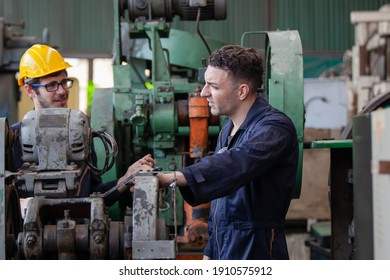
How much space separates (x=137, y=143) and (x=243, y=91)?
1158mm

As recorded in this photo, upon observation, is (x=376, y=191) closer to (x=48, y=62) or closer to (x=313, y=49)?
(x=48, y=62)

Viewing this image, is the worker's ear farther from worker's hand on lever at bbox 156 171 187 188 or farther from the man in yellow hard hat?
the man in yellow hard hat

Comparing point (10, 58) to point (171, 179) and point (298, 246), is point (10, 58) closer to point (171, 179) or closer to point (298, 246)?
point (298, 246)

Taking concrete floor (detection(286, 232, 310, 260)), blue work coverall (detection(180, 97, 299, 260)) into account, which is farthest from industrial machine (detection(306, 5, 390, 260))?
blue work coverall (detection(180, 97, 299, 260))

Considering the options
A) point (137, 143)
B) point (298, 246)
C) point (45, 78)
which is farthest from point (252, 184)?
point (298, 246)

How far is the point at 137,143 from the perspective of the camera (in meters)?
3.15

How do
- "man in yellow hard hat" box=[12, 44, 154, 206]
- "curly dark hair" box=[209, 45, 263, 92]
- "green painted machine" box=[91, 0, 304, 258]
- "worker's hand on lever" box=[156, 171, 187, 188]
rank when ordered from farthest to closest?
"green painted machine" box=[91, 0, 304, 258] < "man in yellow hard hat" box=[12, 44, 154, 206] < "curly dark hair" box=[209, 45, 263, 92] < "worker's hand on lever" box=[156, 171, 187, 188]

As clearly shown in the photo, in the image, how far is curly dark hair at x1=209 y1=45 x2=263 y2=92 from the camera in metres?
2.05

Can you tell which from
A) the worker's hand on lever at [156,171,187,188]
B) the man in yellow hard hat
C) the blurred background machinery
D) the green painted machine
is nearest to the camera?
the worker's hand on lever at [156,171,187,188]

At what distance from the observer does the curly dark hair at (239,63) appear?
205cm

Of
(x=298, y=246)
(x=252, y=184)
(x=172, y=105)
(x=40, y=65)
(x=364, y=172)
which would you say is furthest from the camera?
(x=298, y=246)

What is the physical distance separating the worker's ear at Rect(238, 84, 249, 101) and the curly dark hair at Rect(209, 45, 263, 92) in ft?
0.05
